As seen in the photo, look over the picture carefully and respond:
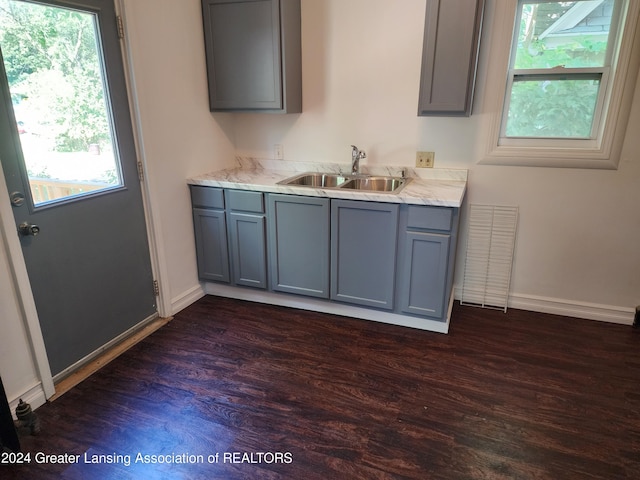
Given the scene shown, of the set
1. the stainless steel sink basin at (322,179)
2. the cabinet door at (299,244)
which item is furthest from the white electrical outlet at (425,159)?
the cabinet door at (299,244)

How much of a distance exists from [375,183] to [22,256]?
221cm

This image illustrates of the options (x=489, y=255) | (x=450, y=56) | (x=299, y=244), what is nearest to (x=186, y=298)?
(x=299, y=244)

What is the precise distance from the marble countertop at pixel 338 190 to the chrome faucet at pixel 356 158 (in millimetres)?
72

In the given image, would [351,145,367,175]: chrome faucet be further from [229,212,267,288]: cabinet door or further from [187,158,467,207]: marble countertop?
[229,212,267,288]: cabinet door

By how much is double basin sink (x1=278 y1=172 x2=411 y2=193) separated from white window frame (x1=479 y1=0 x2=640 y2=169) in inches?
25.6

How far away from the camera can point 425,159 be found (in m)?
2.94

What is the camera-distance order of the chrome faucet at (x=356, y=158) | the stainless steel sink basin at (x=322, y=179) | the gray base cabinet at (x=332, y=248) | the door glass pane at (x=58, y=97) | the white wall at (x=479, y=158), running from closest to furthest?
the door glass pane at (x=58, y=97) → the gray base cabinet at (x=332, y=248) → the white wall at (x=479, y=158) → the chrome faucet at (x=356, y=158) → the stainless steel sink basin at (x=322, y=179)

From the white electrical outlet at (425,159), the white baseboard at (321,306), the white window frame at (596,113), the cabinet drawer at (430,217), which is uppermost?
the white window frame at (596,113)

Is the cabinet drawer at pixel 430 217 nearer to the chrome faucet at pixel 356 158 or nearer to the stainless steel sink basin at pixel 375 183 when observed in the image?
the stainless steel sink basin at pixel 375 183

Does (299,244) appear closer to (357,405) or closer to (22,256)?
(357,405)

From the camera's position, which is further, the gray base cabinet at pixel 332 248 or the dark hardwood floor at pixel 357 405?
the gray base cabinet at pixel 332 248

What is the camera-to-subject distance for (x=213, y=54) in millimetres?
2926

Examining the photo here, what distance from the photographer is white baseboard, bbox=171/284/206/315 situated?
295 centimetres

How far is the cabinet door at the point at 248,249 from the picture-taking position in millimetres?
2887
